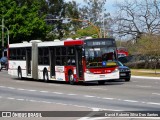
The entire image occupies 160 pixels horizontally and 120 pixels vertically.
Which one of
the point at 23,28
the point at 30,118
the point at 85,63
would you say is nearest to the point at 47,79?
Result: the point at 85,63

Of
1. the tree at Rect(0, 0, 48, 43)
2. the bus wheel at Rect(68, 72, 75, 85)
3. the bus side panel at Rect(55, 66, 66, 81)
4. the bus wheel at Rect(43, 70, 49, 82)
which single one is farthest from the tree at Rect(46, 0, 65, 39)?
the bus wheel at Rect(68, 72, 75, 85)

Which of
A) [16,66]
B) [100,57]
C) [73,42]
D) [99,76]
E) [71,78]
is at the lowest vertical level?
[71,78]

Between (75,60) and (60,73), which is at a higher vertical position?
(75,60)

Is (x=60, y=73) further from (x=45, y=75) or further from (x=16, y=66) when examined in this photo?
(x=16, y=66)

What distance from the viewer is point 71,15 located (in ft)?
341

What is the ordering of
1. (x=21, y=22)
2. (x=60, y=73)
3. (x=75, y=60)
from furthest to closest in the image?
1. (x=21, y=22)
2. (x=60, y=73)
3. (x=75, y=60)

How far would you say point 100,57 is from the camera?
27266mm

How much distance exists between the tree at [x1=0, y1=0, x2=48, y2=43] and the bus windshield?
48057mm

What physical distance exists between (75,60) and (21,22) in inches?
1992

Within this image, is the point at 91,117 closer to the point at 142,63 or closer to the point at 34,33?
the point at 142,63

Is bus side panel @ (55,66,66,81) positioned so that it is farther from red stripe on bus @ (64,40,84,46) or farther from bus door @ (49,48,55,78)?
red stripe on bus @ (64,40,84,46)

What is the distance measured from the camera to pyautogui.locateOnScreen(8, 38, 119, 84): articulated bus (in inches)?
1074

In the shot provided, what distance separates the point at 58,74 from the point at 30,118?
17101 mm

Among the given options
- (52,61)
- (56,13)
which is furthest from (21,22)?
(52,61)
